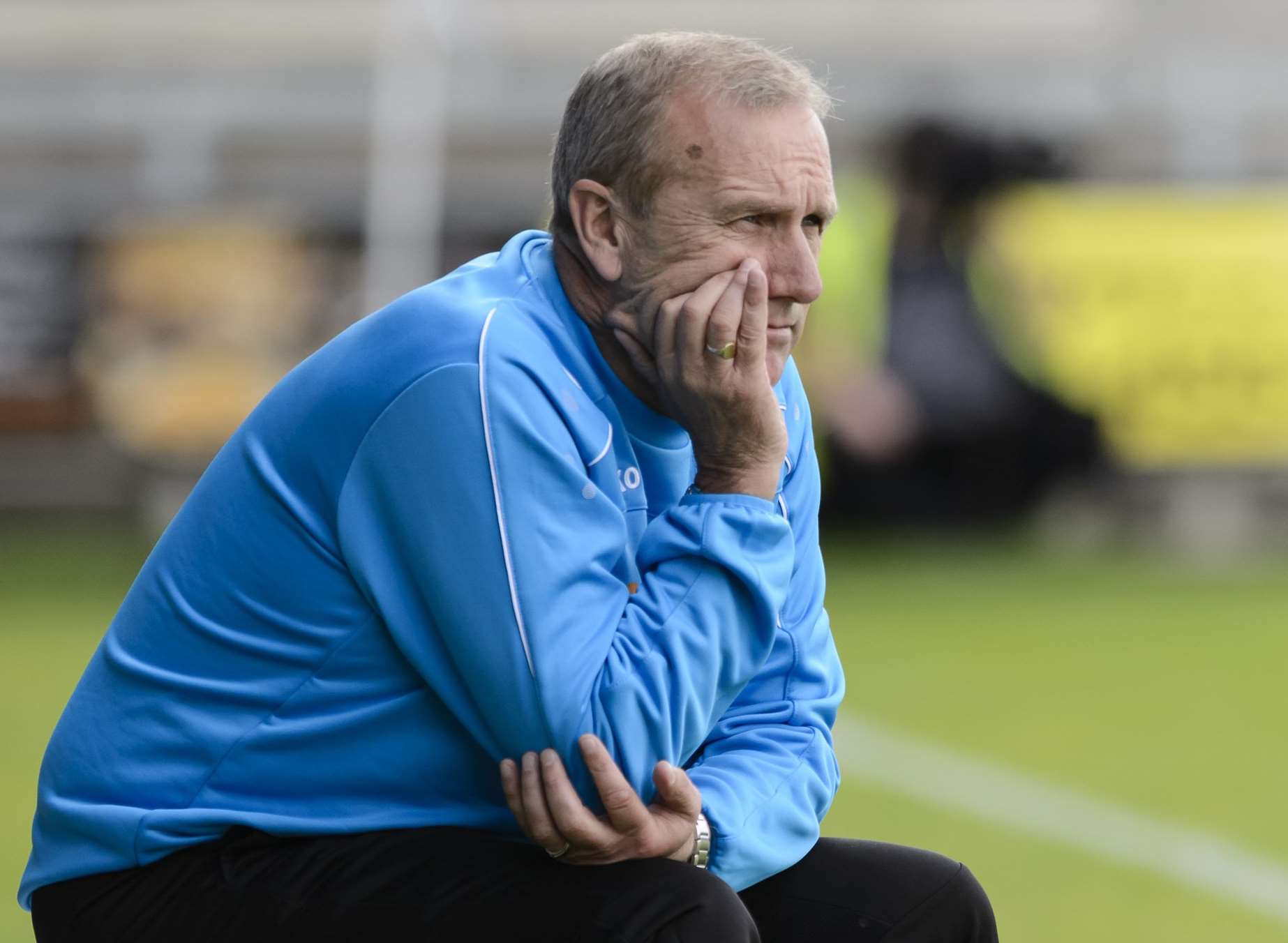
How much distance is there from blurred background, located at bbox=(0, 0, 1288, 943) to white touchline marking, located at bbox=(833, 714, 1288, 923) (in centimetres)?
45

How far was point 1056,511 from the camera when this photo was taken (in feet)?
39.2

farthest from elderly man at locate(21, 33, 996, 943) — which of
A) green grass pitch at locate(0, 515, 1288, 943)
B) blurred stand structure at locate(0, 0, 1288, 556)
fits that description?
blurred stand structure at locate(0, 0, 1288, 556)

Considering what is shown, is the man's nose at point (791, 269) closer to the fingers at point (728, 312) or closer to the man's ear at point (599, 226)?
the fingers at point (728, 312)

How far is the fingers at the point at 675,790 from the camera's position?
2.36 m

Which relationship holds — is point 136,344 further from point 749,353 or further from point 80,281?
point 749,353

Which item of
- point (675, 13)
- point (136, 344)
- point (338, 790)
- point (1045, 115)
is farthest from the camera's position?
point (675, 13)

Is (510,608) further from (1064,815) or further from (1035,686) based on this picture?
(1035,686)

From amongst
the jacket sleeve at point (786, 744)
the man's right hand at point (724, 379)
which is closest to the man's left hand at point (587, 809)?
the jacket sleeve at point (786, 744)

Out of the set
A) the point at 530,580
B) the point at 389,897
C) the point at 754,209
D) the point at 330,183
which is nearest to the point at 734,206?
the point at 754,209

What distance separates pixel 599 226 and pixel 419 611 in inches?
22.0

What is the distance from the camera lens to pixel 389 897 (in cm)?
235

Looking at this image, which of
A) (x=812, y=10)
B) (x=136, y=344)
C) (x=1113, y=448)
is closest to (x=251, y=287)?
(x=136, y=344)

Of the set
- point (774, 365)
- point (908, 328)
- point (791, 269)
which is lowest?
point (908, 328)

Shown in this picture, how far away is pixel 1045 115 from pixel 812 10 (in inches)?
258
